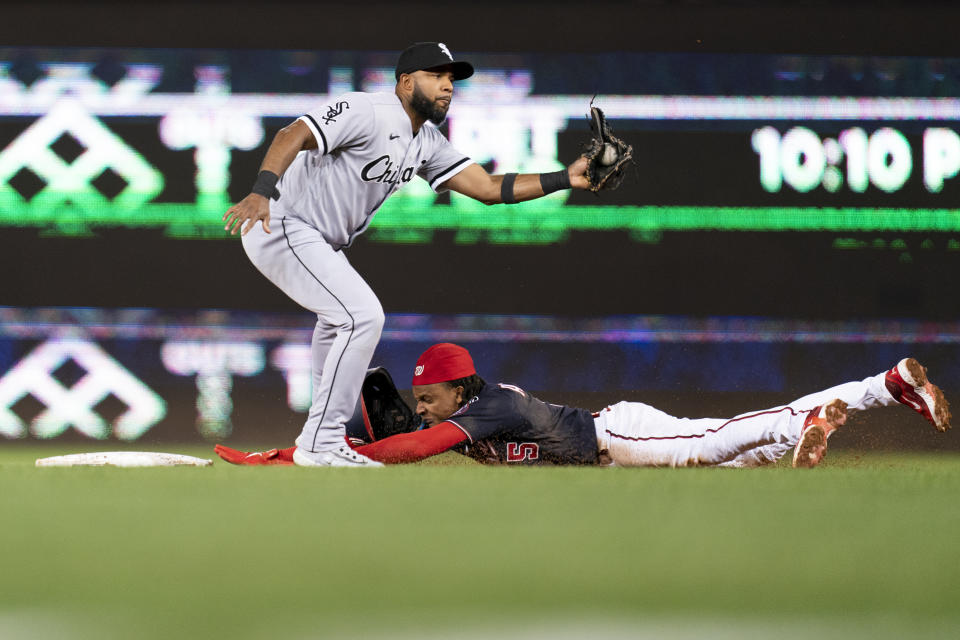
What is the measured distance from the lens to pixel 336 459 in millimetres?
3875

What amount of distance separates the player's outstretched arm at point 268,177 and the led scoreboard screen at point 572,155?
2148 millimetres

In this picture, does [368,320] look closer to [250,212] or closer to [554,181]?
[250,212]

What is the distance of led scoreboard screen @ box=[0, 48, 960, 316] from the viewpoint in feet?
19.6

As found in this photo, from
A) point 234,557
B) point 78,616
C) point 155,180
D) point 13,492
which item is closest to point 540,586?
point 234,557

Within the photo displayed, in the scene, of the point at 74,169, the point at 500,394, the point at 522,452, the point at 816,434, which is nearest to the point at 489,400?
the point at 500,394

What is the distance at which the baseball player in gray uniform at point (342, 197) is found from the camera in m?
3.90

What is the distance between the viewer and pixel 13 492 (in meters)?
2.96

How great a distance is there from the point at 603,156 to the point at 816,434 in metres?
1.21

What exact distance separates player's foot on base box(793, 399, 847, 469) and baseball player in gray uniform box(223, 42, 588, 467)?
1.16 metres

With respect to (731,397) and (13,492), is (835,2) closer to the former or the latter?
(731,397)

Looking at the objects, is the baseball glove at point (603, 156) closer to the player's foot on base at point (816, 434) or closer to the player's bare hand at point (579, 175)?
the player's bare hand at point (579, 175)

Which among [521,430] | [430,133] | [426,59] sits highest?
[426,59]

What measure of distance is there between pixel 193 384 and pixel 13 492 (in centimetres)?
308

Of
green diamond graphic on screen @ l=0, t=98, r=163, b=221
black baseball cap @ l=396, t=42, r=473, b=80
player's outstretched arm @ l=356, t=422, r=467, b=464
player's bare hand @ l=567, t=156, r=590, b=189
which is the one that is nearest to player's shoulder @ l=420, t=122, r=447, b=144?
black baseball cap @ l=396, t=42, r=473, b=80
